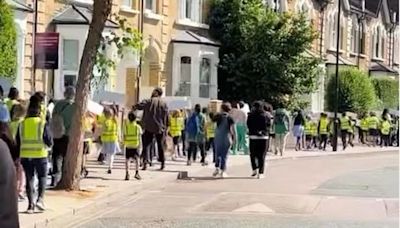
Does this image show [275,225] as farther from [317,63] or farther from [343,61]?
[343,61]

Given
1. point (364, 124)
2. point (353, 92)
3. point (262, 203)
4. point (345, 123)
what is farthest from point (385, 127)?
point (262, 203)

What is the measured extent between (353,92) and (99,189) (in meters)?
37.7

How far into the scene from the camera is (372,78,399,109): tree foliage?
Result: 6163 centimetres

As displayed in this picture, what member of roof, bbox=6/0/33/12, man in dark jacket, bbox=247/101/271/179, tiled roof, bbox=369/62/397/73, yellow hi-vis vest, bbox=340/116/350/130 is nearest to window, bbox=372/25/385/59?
tiled roof, bbox=369/62/397/73

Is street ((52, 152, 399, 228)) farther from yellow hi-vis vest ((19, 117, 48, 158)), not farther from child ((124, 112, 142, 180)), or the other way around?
yellow hi-vis vest ((19, 117, 48, 158))

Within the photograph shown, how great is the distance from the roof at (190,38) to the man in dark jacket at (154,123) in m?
16.8

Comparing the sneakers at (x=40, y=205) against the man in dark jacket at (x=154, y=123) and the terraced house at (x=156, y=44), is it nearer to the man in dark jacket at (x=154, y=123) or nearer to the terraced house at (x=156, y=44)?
the man in dark jacket at (x=154, y=123)

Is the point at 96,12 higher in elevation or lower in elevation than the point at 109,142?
higher

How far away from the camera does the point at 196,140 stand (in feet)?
81.6

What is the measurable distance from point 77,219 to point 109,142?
21.9ft

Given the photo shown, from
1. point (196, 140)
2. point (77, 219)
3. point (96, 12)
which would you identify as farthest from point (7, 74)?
point (77, 219)

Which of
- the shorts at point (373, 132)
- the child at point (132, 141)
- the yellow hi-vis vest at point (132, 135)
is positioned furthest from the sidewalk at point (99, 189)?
the shorts at point (373, 132)

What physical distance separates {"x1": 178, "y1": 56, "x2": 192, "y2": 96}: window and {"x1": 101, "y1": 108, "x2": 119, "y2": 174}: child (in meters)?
18.4

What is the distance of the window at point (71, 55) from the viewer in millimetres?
30747
